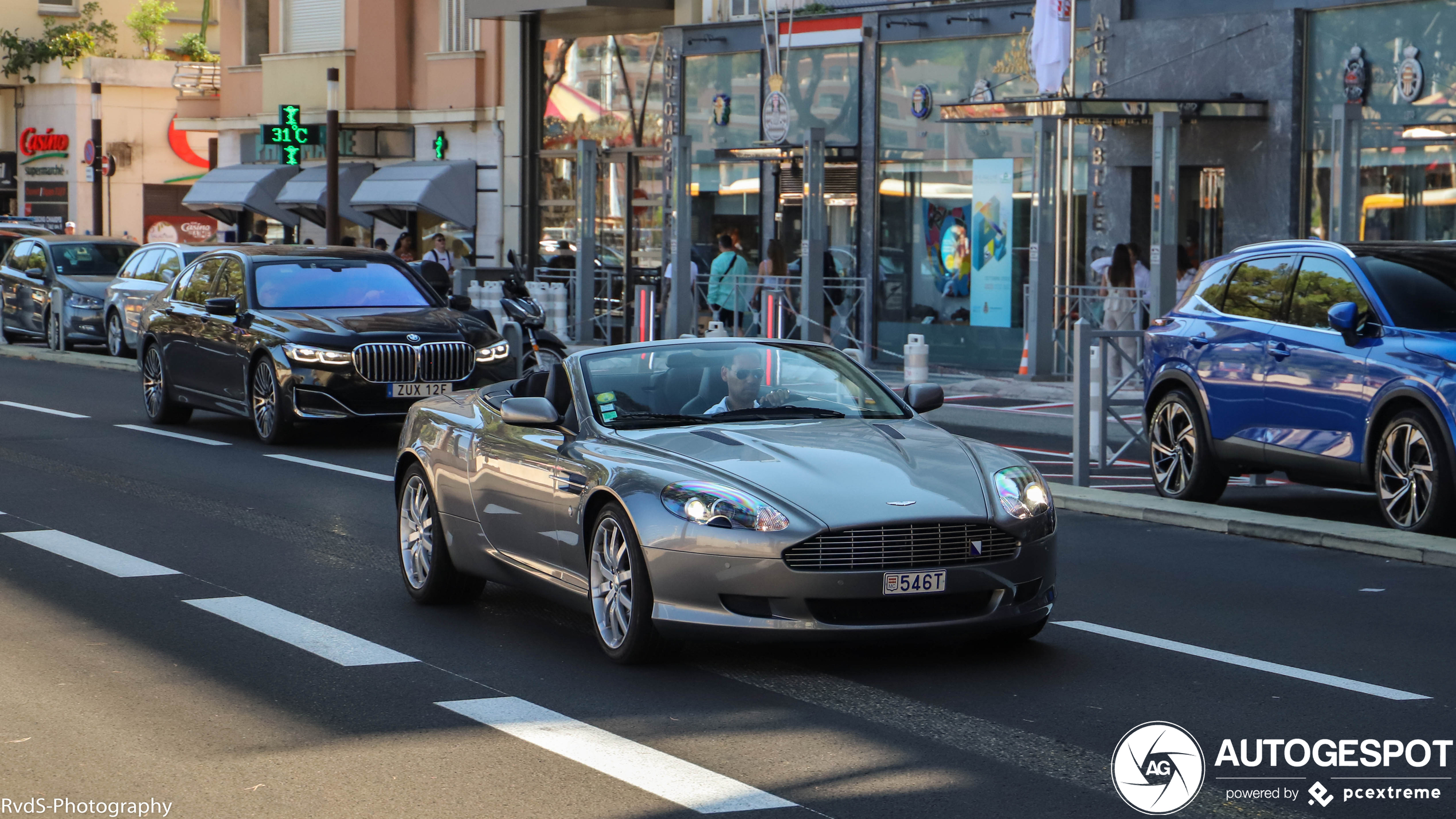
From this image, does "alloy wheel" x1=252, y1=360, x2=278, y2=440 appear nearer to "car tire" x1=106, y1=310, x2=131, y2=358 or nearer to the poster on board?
the poster on board

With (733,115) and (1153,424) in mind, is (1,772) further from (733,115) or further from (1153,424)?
(733,115)

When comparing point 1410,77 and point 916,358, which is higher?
point 1410,77

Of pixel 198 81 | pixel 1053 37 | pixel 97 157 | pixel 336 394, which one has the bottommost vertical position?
pixel 336 394

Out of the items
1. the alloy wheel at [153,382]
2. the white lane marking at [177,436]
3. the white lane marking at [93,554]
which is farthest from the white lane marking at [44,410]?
the white lane marking at [93,554]

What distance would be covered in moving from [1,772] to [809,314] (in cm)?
2057

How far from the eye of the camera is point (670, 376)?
28.5 ft

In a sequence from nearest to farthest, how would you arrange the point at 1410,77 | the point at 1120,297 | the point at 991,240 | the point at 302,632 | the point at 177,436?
the point at 302,632 → the point at 177,436 → the point at 1410,77 → the point at 1120,297 → the point at 991,240

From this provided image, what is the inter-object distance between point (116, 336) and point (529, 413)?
23.6 meters

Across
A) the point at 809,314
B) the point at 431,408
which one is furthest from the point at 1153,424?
the point at 809,314

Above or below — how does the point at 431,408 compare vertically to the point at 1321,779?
above

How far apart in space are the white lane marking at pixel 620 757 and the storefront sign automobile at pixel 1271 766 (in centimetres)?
109

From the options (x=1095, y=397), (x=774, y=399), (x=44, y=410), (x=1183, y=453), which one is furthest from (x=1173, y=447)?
(x=44, y=410)

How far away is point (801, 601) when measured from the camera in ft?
24.2

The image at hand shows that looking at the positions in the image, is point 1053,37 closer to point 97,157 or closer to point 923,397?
point 923,397
